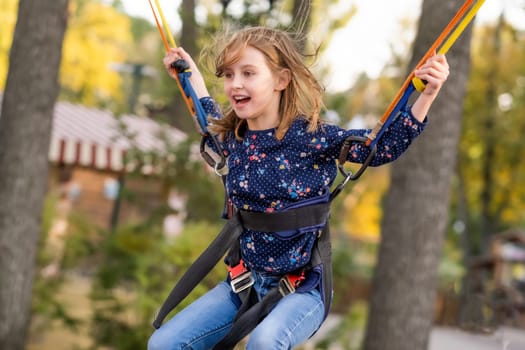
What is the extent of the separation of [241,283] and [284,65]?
909 mm

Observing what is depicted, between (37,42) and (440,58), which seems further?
(37,42)

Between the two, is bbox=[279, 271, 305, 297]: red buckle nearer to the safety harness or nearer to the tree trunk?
the safety harness

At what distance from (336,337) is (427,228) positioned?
6.85ft

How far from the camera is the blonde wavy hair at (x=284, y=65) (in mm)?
3189

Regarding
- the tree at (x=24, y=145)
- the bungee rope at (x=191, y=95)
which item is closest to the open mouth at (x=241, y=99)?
the bungee rope at (x=191, y=95)

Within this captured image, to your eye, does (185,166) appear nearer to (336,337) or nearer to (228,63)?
(336,337)

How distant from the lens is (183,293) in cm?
317

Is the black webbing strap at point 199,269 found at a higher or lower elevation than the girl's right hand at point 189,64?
lower

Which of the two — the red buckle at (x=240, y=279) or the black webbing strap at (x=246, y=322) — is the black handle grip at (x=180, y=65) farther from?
the black webbing strap at (x=246, y=322)

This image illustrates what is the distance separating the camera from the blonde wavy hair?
3.19 metres

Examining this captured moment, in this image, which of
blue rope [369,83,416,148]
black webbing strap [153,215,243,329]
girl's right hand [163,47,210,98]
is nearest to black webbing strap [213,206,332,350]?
black webbing strap [153,215,243,329]

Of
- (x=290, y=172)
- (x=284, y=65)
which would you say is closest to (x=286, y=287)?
(x=290, y=172)

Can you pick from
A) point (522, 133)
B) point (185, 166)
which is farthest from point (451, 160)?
point (522, 133)

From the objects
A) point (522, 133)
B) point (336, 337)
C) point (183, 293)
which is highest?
point (522, 133)
